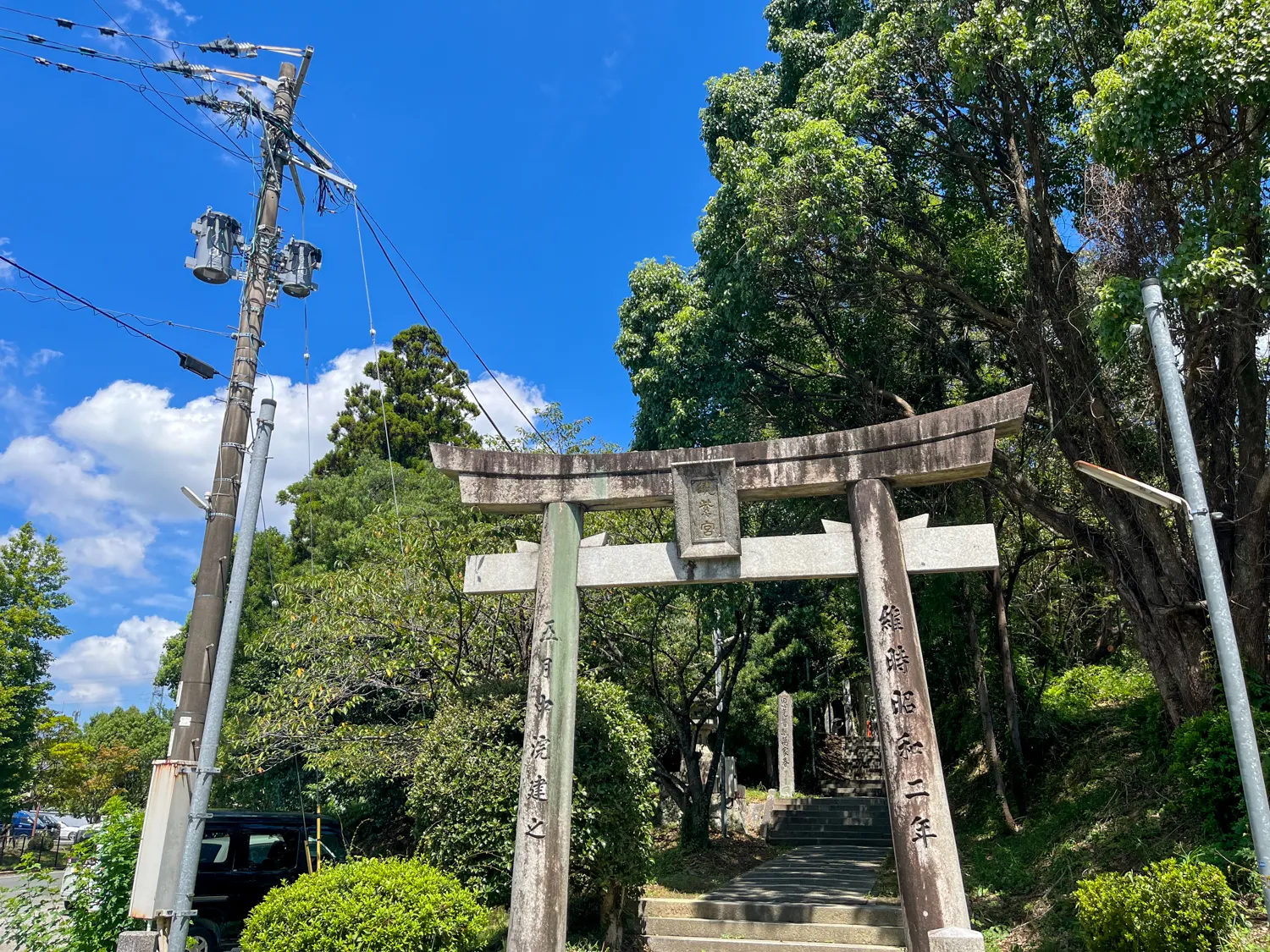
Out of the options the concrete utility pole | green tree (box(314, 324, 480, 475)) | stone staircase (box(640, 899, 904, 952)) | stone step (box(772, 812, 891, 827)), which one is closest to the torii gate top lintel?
the concrete utility pole

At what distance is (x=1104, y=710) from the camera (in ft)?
42.1

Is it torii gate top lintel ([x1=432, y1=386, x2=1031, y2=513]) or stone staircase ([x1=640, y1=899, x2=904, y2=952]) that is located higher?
torii gate top lintel ([x1=432, y1=386, x2=1031, y2=513])

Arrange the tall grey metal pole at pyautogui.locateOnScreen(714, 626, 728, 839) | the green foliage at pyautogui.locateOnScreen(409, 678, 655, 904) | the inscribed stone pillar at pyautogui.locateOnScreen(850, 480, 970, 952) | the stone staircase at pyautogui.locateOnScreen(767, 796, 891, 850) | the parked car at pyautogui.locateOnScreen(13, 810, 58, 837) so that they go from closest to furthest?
the inscribed stone pillar at pyautogui.locateOnScreen(850, 480, 970, 952), the green foliage at pyautogui.locateOnScreen(409, 678, 655, 904), the tall grey metal pole at pyautogui.locateOnScreen(714, 626, 728, 839), the stone staircase at pyautogui.locateOnScreen(767, 796, 891, 850), the parked car at pyautogui.locateOnScreen(13, 810, 58, 837)

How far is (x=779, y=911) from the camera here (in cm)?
870

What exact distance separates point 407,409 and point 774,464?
3052 centimetres

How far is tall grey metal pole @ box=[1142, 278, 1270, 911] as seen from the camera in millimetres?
4531

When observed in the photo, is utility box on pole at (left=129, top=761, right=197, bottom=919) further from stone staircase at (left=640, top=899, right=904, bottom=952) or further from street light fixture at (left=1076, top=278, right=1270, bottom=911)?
street light fixture at (left=1076, top=278, right=1270, bottom=911)

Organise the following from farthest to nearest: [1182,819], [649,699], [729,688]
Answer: [729,688] → [649,699] → [1182,819]

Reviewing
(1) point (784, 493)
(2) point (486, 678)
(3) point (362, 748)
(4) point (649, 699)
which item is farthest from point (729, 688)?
(1) point (784, 493)

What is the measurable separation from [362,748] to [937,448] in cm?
710

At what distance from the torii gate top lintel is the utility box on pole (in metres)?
3.29

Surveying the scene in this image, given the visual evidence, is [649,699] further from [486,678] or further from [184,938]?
[184,938]

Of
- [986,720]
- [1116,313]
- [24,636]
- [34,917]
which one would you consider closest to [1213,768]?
[1116,313]

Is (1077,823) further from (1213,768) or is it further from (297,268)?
(297,268)
